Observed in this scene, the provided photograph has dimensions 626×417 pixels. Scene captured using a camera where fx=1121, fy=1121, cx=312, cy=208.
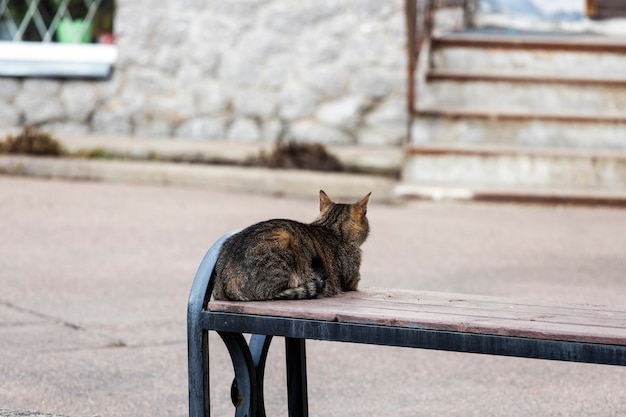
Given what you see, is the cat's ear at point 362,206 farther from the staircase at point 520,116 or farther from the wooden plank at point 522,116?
the wooden plank at point 522,116

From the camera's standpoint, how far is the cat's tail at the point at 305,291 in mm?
3180

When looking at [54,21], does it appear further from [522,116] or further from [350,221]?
[350,221]

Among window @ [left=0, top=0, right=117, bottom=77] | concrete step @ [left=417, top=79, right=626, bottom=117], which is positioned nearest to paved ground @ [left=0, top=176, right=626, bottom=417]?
concrete step @ [left=417, top=79, right=626, bottom=117]

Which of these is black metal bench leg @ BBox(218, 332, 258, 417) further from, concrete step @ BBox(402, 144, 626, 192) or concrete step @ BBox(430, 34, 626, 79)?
concrete step @ BBox(430, 34, 626, 79)

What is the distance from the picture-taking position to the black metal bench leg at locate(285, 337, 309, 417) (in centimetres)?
352

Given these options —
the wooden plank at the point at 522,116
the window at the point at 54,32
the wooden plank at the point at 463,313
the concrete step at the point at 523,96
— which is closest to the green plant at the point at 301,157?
the wooden plank at the point at 522,116

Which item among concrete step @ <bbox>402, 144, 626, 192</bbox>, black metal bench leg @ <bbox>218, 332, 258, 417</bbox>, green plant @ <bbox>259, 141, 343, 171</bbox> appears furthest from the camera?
green plant @ <bbox>259, 141, 343, 171</bbox>

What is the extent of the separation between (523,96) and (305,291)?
769cm

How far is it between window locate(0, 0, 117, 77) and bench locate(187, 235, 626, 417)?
8.57 metres

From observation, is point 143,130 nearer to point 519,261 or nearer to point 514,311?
point 519,261

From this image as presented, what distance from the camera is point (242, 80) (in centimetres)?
A: 1077

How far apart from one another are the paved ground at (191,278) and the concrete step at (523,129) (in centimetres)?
102

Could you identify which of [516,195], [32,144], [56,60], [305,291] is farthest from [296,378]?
[56,60]

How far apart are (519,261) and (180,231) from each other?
2.50 m
